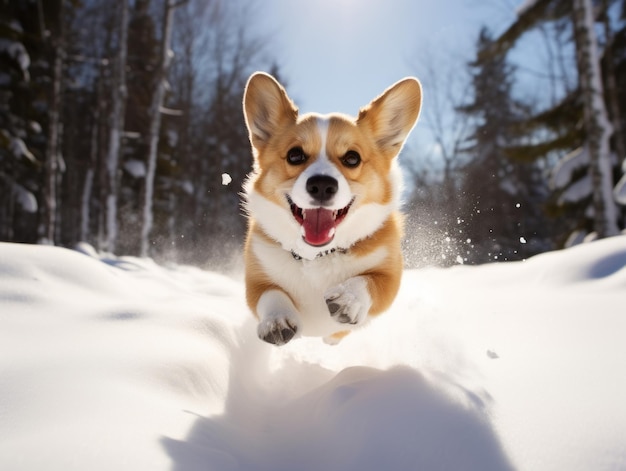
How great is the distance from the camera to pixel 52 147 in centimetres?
990

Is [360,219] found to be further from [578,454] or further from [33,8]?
[33,8]

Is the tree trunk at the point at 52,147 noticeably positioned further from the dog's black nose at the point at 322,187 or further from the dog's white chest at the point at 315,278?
the dog's black nose at the point at 322,187

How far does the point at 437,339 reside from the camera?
2.46 metres

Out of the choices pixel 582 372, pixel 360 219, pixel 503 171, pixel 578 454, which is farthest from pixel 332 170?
pixel 503 171

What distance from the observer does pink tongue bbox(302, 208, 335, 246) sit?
2.35m

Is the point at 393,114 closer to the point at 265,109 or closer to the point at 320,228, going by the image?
the point at 265,109

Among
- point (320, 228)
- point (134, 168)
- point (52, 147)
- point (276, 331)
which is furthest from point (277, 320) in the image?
point (134, 168)

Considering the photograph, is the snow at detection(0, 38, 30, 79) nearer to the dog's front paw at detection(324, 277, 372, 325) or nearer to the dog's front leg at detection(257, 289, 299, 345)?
the dog's front leg at detection(257, 289, 299, 345)

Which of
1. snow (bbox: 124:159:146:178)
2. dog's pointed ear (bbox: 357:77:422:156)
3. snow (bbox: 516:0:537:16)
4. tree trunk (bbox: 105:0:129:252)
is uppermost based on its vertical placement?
snow (bbox: 516:0:537:16)

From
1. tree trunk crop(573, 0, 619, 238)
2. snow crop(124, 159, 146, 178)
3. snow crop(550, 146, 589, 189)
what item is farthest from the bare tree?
snow crop(550, 146, 589, 189)

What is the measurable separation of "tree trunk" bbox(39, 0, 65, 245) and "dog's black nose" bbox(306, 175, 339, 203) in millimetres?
8983

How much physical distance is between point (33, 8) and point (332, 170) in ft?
43.9

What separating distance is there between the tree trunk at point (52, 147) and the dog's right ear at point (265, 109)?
823cm

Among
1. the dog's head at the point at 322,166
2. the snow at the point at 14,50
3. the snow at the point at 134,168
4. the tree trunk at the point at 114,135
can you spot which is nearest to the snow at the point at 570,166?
the dog's head at the point at 322,166
